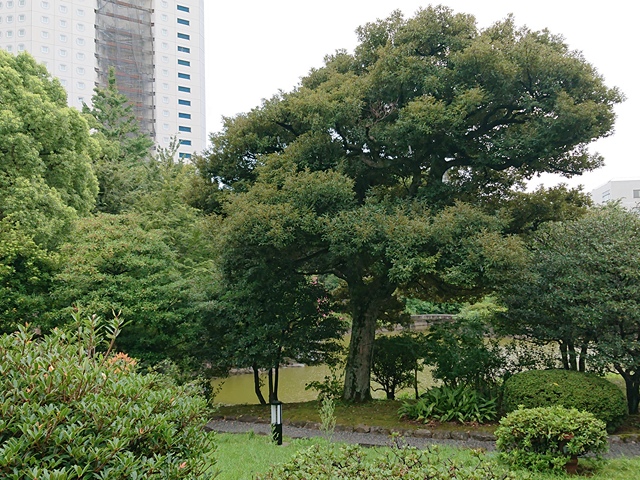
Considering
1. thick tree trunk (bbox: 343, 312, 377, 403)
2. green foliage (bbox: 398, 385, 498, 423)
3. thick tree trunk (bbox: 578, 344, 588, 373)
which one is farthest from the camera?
thick tree trunk (bbox: 343, 312, 377, 403)

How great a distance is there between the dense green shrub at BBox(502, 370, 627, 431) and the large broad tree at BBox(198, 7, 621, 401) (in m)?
1.60

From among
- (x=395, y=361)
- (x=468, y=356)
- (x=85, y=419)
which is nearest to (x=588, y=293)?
(x=468, y=356)

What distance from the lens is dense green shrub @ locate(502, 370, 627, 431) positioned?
20.8ft

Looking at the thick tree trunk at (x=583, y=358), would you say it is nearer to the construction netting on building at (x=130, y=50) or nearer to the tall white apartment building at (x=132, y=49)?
the tall white apartment building at (x=132, y=49)

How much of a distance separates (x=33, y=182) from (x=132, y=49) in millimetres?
31444

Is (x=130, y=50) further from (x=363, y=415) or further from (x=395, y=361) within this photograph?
(x=363, y=415)

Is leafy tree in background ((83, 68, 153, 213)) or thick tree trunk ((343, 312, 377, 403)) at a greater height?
leafy tree in background ((83, 68, 153, 213))

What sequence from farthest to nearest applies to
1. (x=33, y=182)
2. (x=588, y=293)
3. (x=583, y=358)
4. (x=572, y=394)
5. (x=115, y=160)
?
1. (x=115, y=160)
2. (x=33, y=182)
3. (x=583, y=358)
4. (x=588, y=293)
5. (x=572, y=394)

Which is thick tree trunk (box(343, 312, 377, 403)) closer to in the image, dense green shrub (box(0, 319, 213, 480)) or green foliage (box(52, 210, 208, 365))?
green foliage (box(52, 210, 208, 365))

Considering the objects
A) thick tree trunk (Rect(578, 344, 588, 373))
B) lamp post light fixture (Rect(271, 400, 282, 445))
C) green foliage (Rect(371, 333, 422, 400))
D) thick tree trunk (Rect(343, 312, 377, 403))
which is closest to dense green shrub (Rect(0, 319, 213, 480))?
lamp post light fixture (Rect(271, 400, 282, 445))

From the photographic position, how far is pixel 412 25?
7.96 metres

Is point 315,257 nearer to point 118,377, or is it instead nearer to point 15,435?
point 118,377

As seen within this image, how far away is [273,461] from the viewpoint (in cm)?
514

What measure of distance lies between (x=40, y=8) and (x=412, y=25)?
119 ft
